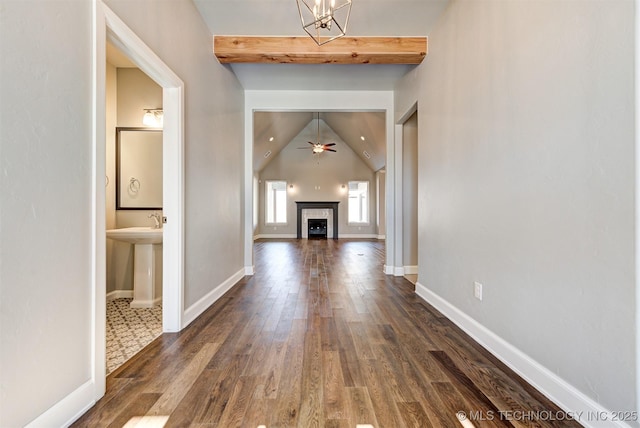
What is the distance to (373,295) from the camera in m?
3.31

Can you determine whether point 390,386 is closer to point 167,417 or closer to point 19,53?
point 167,417

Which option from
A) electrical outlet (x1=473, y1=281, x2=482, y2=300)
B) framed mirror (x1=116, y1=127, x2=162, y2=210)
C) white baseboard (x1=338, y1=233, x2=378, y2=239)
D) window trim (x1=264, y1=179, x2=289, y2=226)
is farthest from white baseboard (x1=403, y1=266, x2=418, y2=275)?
window trim (x1=264, y1=179, x2=289, y2=226)

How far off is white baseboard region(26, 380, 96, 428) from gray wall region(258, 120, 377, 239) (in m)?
9.61

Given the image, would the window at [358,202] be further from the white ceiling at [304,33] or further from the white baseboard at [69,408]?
the white baseboard at [69,408]

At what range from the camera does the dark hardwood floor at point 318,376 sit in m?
1.33

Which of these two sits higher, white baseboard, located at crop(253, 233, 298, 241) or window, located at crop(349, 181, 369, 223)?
window, located at crop(349, 181, 369, 223)

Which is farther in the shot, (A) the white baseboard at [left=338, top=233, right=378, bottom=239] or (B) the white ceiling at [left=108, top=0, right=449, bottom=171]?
(A) the white baseboard at [left=338, top=233, right=378, bottom=239]

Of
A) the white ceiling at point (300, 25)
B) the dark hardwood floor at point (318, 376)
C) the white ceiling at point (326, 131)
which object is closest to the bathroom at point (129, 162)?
the white ceiling at point (300, 25)

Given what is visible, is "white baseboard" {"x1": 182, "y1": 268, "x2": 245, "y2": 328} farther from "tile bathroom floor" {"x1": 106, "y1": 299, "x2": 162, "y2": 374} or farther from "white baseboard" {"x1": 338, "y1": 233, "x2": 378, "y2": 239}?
"white baseboard" {"x1": 338, "y1": 233, "x2": 378, "y2": 239}

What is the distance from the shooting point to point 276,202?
36.3 ft

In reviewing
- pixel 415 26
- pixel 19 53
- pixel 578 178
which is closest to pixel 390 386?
→ pixel 578 178

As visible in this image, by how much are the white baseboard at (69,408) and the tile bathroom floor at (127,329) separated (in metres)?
0.37

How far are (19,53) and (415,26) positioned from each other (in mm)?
2996

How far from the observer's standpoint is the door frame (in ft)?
4.73
